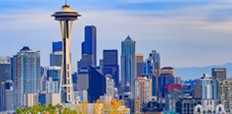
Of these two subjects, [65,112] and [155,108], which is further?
[155,108]

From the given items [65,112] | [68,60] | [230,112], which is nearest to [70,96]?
[68,60]

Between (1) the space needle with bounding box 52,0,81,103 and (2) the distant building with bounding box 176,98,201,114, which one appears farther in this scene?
(2) the distant building with bounding box 176,98,201,114

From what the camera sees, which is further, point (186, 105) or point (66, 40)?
point (186, 105)

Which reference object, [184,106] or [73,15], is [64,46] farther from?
[184,106]

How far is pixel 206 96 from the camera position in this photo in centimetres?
19688

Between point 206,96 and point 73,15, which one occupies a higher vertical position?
point 73,15

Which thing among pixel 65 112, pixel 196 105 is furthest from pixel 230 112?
pixel 65 112

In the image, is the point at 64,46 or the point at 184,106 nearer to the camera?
the point at 64,46

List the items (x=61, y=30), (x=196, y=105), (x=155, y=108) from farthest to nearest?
(x=155, y=108)
(x=196, y=105)
(x=61, y=30)

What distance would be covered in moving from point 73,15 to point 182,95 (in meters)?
94.5

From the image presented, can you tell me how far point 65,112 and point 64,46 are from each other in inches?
2916

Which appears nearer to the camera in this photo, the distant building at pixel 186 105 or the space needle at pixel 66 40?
the space needle at pixel 66 40

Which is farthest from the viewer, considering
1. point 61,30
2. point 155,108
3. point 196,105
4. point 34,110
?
point 155,108

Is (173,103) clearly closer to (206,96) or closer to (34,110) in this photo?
(206,96)
